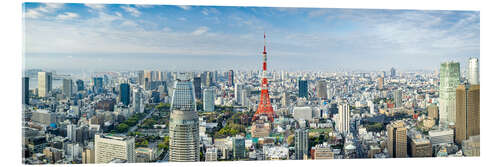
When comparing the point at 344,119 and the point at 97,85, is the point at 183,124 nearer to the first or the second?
the point at 97,85

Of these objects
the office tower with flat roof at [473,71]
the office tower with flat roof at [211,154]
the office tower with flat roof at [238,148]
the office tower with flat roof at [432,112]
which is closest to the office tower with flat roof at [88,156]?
the office tower with flat roof at [211,154]

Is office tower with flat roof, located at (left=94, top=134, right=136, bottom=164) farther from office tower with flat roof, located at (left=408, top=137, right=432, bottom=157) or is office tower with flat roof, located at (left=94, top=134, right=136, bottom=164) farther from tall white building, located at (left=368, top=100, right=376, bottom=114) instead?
office tower with flat roof, located at (left=408, top=137, right=432, bottom=157)

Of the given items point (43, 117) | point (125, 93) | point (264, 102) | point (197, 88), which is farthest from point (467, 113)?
point (43, 117)

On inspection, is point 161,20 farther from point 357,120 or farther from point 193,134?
point 357,120

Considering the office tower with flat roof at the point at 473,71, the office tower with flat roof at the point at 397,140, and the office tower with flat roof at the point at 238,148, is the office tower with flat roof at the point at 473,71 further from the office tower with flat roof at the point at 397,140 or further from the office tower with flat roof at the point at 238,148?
the office tower with flat roof at the point at 238,148

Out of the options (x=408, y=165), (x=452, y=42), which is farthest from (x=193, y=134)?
(x=452, y=42)

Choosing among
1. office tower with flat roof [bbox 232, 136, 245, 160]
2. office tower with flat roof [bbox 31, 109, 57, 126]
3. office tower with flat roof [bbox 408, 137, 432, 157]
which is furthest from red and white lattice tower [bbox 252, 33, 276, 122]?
office tower with flat roof [bbox 31, 109, 57, 126]
